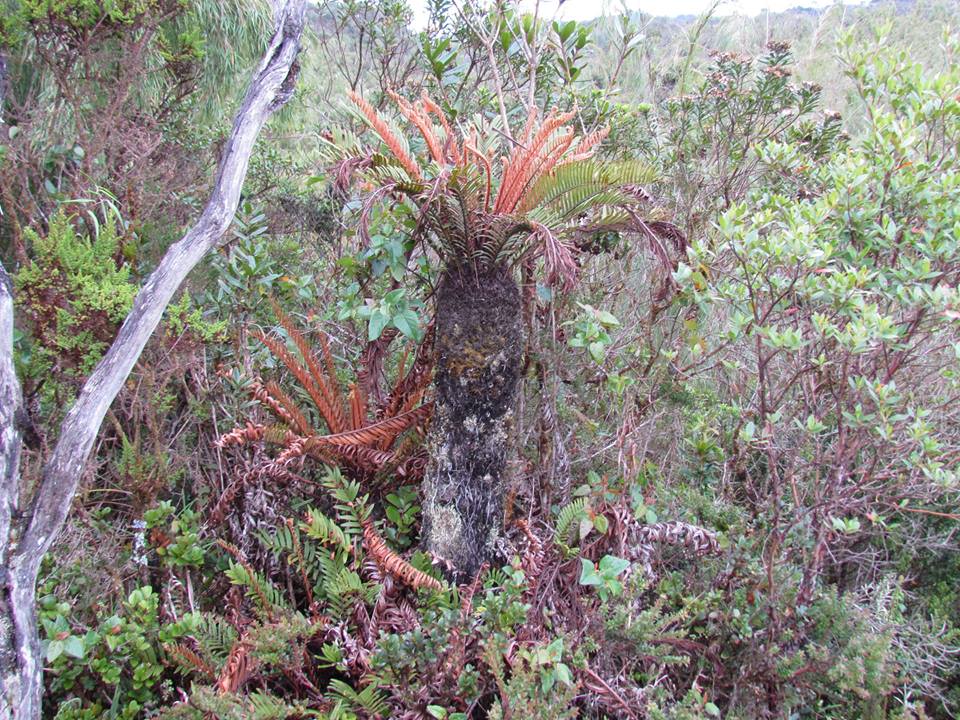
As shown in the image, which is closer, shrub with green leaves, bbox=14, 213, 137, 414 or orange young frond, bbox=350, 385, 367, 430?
shrub with green leaves, bbox=14, 213, 137, 414

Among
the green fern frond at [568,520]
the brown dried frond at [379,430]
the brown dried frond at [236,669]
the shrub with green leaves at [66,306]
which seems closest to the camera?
the brown dried frond at [236,669]

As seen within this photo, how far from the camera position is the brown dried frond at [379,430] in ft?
9.16

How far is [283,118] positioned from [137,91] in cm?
211

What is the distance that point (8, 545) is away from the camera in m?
1.98

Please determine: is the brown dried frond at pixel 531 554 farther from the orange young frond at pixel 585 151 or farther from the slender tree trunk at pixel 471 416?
the orange young frond at pixel 585 151

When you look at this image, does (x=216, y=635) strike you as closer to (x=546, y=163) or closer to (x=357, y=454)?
(x=357, y=454)

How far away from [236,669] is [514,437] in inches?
52.7

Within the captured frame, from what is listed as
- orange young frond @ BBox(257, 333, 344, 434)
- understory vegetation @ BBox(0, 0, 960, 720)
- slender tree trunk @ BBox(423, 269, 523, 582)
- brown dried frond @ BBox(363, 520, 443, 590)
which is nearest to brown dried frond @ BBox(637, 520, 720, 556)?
understory vegetation @ BBox(0, 0, 960, 720)

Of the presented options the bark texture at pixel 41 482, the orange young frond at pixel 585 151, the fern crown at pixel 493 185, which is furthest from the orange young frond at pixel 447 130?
the bark texture at pixel 41 482


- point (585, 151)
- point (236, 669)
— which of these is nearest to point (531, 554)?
point (236, 669)

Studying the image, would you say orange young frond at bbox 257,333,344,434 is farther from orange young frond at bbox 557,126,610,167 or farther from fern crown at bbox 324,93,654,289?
orange young frond at bbox 557,126,610,167

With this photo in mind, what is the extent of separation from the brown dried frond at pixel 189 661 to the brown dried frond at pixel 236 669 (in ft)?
0.16

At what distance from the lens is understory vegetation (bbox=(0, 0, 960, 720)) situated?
7.62 ft

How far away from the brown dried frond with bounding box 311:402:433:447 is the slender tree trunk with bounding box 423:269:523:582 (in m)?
0.22
